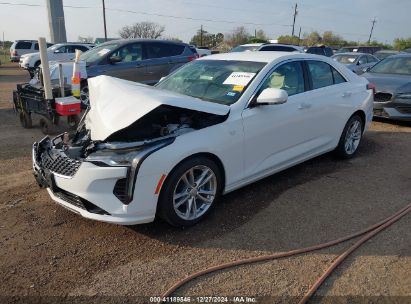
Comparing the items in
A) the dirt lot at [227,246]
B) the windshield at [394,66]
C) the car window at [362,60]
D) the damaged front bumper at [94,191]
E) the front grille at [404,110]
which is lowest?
the dirt lot at [227,246]

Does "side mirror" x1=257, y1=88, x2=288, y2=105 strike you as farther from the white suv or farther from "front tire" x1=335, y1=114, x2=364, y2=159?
the white suv

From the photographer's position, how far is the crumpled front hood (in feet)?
11.1

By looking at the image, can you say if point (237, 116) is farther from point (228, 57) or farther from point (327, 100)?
point (327, 100)

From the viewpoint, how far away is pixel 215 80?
175 inches

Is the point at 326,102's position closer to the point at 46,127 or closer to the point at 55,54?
the point at 46,127

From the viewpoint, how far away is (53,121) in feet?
21.8

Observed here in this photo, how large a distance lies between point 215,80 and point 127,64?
18.2ft

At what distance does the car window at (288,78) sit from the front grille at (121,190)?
6.43ft

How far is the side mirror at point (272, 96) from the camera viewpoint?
3.91 meters

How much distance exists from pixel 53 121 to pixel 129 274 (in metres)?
4.42

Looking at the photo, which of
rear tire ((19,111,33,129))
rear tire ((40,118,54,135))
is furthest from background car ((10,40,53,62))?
rear tire ((40,118,54,135))

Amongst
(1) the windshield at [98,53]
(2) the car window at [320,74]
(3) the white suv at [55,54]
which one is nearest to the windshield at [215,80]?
(2) the car window at [320,74]

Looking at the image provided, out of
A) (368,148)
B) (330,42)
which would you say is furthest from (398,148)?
(330,42)

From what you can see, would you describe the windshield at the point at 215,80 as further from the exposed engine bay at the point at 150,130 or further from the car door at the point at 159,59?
the car door at the point at 159,59
